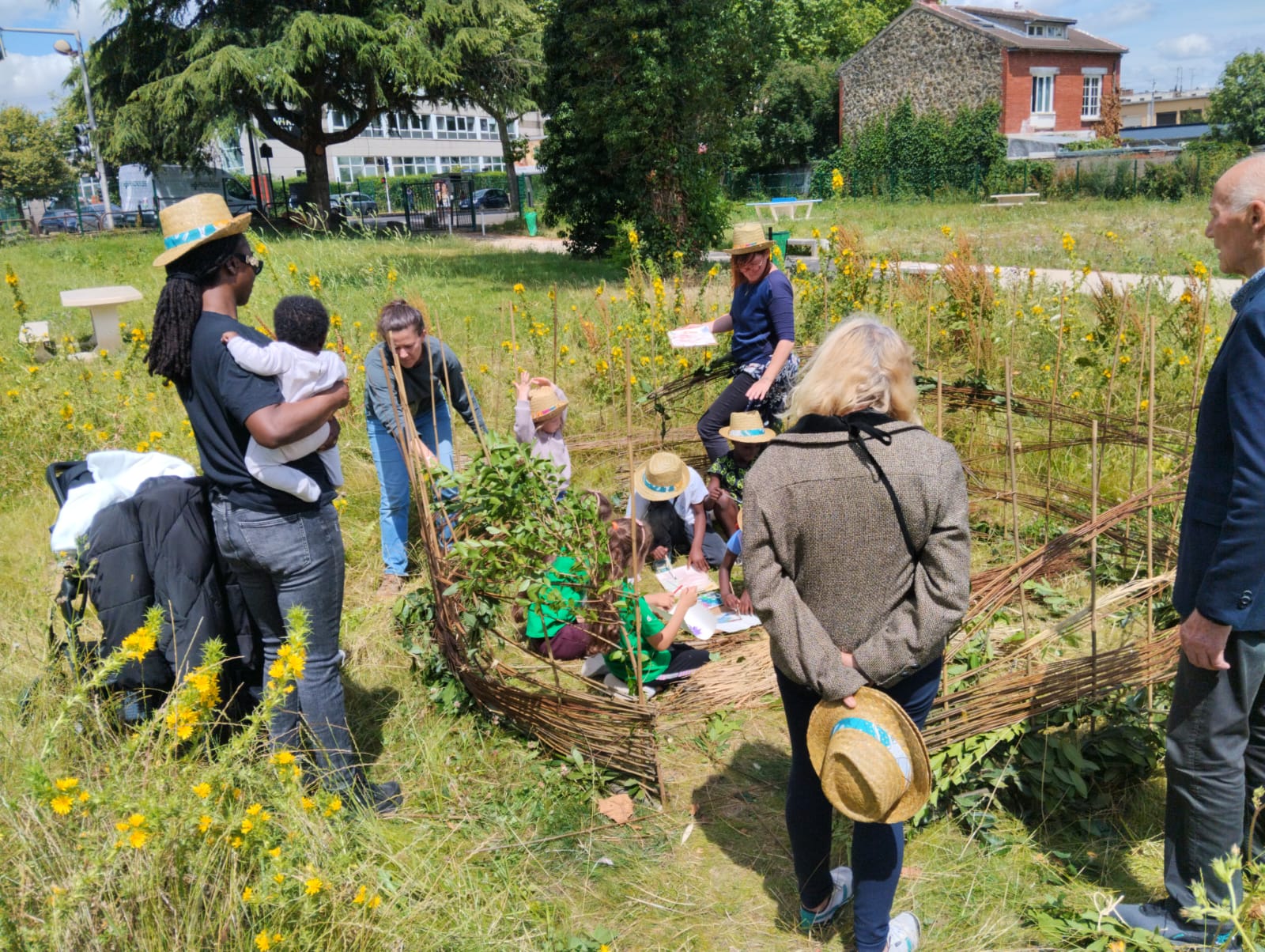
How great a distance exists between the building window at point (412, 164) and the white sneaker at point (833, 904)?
5767 centimetres

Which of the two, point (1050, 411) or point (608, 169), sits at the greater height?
point (608, 169)

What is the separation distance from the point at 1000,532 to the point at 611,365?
250cm

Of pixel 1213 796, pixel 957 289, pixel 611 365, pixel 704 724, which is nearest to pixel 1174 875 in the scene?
pixel 1213 796

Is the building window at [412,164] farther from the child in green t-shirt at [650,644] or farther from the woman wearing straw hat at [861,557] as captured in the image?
the woman wearing straw hat at [861,557]

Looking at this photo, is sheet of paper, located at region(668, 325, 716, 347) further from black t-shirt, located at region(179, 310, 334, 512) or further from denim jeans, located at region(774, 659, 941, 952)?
denim jeans, located at region(774, 659, 941, 952)

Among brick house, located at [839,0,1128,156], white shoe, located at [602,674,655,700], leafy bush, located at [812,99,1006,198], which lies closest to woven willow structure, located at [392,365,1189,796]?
white shoe, located at [602,674,655,700]

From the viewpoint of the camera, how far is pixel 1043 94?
33.9m

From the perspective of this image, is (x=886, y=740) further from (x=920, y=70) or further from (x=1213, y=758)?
(x=920, y=70)

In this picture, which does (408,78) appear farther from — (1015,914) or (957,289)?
(1015,914)

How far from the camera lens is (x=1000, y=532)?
476cm

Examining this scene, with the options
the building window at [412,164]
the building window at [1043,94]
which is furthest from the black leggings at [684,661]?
the building window at [412,164]

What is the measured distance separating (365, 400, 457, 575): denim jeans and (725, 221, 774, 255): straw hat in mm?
1727

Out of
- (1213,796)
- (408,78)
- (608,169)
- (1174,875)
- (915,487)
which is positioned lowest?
(1174,875)

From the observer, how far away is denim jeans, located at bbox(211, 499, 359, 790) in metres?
2.39
